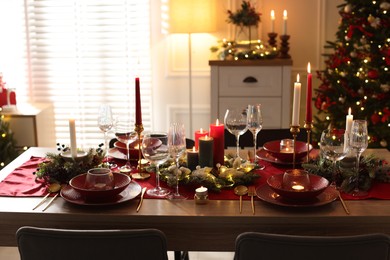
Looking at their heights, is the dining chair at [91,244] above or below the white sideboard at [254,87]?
below

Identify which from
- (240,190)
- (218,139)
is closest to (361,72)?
(218,139)

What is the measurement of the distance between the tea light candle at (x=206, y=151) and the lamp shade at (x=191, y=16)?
79.7 inches

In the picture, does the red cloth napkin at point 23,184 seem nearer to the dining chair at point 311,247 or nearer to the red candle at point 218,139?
the red candle at point 218,139

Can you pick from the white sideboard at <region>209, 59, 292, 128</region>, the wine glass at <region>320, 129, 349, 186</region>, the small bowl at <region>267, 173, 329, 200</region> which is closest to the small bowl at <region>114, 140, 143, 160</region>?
the small bowl at <region>267, 173, 329, 200</region>

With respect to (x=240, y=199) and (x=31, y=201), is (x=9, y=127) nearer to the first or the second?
(x=31, y=201)

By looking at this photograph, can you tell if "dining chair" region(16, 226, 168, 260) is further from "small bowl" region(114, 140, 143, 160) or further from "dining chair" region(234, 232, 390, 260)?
"small bowl" region(114, 140, 143, 160)

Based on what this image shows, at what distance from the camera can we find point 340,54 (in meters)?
4.13

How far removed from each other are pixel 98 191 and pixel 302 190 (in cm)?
71

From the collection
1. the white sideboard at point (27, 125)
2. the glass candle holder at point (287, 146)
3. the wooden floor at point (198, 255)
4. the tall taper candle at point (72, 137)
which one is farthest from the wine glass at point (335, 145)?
the white sideboard at point (27, 125)

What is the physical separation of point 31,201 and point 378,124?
8.32ft

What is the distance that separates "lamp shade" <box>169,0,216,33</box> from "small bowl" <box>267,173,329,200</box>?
2280mm

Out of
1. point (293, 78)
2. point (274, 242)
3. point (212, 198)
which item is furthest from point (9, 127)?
point (274, 242)

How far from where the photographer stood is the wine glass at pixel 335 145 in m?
2.21

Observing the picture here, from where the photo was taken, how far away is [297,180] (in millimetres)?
2057
